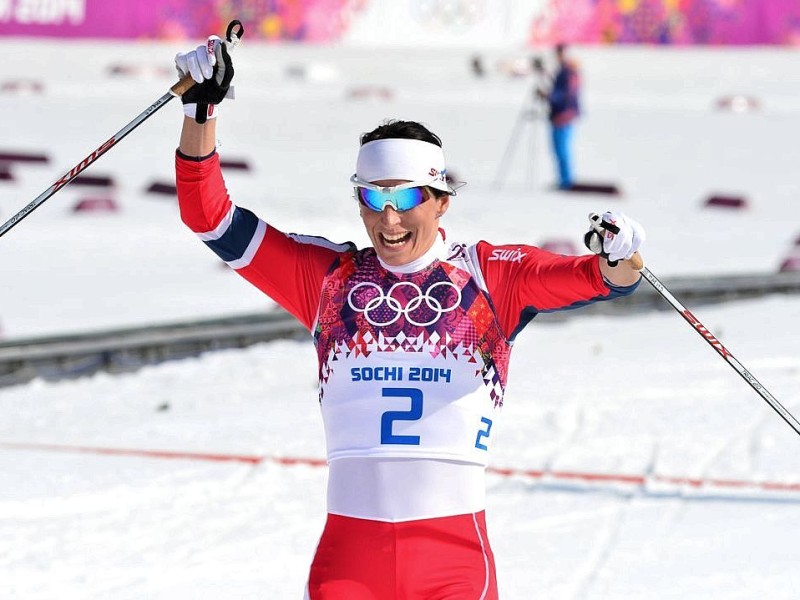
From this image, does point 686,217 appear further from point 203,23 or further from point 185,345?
point 203,23

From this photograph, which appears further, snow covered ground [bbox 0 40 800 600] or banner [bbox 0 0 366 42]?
banner [bbox 0 0 366 42]

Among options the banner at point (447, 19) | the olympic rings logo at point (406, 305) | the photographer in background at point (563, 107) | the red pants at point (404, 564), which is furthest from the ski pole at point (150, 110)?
the banner at point (447, 19)

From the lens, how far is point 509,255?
3717 millimetres

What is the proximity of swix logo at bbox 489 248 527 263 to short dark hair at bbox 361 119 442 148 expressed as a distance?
1.07ft

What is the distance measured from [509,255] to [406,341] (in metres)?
0.36

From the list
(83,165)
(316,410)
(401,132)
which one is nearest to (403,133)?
(401,132)

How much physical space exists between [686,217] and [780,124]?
5.17 m

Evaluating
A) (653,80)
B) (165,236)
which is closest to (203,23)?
(653,80)

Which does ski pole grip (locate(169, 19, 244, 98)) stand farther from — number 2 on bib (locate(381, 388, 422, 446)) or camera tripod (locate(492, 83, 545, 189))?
camera tripod (locate(492, 83, 545, 189))

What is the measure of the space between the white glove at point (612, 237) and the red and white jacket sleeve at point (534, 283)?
109 millimetres

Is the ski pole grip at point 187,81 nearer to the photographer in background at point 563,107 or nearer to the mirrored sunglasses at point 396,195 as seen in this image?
the mirrored sunglasses at point 396,195

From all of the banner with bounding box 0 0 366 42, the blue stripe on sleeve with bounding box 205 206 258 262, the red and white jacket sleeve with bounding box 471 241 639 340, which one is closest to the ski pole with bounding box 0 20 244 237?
the blue stripe on sleeve with bounding box 205 206 258 262

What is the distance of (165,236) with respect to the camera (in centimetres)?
1277

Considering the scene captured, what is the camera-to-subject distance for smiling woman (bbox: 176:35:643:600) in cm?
347
